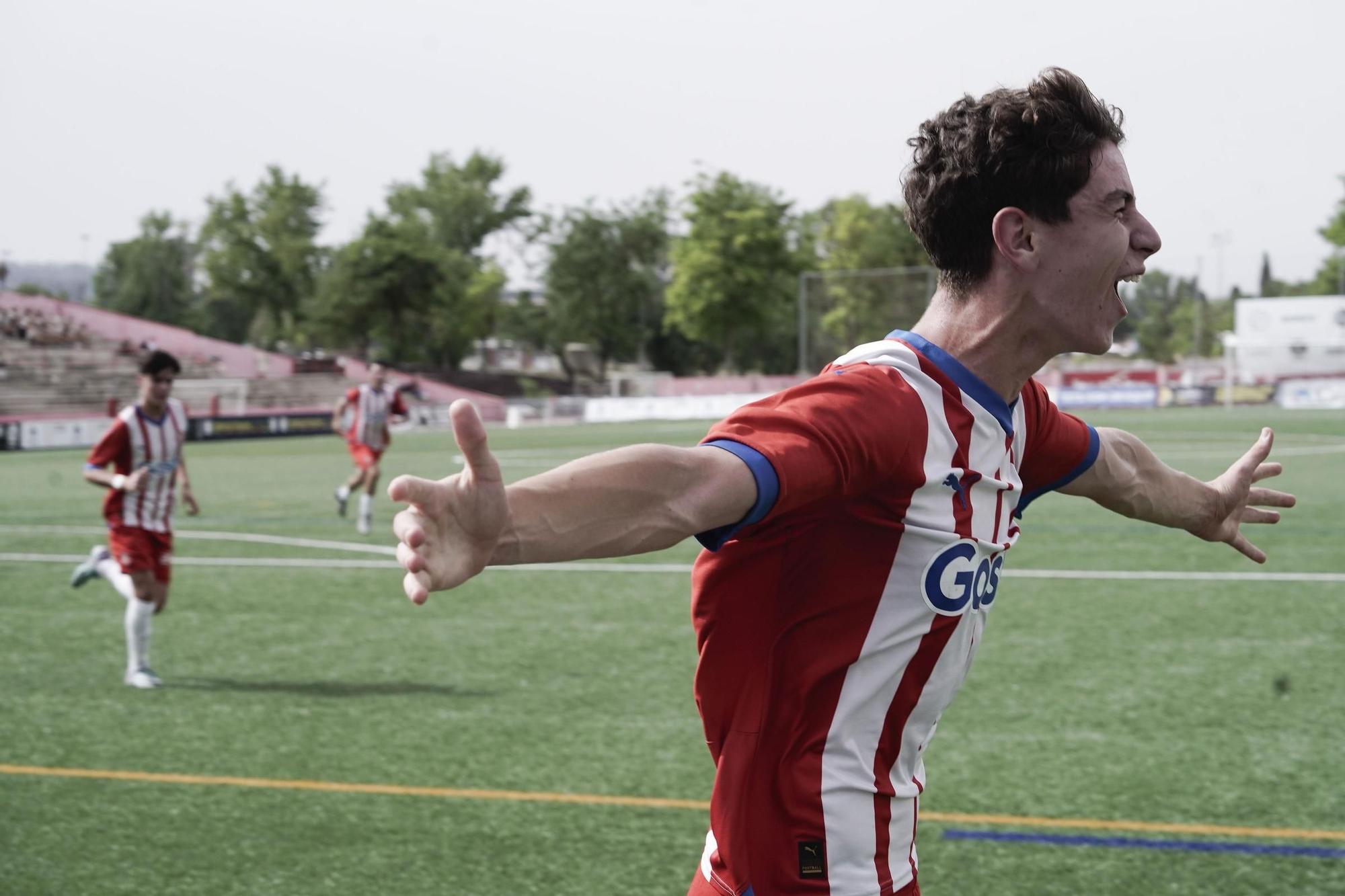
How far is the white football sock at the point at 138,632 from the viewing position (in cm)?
920

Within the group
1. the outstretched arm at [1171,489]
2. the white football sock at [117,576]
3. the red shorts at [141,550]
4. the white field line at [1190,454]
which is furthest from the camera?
the white field line at [1190,454]

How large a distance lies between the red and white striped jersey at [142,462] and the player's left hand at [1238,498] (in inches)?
299

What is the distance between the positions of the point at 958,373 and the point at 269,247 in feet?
294

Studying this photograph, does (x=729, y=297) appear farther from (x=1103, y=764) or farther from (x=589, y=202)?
(x=1103, y=764)

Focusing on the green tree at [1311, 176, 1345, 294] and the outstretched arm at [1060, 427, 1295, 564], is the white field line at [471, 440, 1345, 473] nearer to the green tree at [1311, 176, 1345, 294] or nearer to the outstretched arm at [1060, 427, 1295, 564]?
the outstretched arm at [1060, 427, 1295, 564]

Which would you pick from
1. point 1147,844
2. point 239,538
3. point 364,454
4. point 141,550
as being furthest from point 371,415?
point 1147,844

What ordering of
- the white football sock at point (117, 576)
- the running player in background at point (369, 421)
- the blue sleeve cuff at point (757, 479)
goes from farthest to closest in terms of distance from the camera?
the running player in background at point (369, 421) < the white football sock at point (117, 576) < the blue sleeve cuff at point (757, 479)

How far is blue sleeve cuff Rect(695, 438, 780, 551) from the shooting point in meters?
2.02

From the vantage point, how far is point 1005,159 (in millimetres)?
2387

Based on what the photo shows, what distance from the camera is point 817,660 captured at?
2.42m

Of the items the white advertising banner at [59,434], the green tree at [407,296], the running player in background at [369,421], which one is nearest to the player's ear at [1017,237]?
the running player in background at [369,421]

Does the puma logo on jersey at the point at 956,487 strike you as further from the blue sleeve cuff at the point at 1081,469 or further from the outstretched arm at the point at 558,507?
the blue sleeve cuff at the point at 1081,469

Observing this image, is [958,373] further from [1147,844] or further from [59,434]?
[59,434]

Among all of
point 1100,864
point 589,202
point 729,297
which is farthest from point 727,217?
point 1100,864
